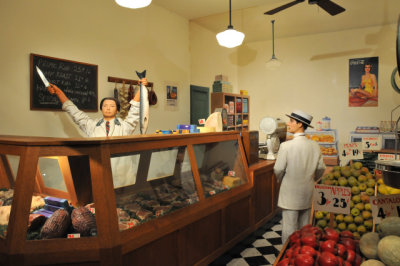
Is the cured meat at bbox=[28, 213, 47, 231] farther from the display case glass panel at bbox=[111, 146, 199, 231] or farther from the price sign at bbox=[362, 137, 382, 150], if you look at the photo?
the price sign at bbox=[362, 137, 382, 150]

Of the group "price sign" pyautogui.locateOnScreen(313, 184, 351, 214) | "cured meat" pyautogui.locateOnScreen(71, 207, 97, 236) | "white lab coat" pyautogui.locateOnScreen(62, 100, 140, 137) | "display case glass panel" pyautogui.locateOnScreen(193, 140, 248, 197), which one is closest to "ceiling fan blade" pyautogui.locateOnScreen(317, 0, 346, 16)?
"display case glass panel" pyautogui.locateOnScreen(193, 140, 248, 197)

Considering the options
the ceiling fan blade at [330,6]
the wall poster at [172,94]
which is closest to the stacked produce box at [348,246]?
the ceiling fan blade at [330,6]

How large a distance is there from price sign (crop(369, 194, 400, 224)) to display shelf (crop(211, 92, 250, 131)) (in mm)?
4664

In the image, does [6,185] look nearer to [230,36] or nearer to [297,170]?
[297,170]

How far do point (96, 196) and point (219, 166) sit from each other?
68.0 inches

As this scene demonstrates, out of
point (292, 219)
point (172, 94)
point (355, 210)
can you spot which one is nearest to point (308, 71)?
point (172, 94)

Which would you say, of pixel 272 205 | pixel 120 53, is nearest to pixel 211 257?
pixel 272 205

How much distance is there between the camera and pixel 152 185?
2658 mm

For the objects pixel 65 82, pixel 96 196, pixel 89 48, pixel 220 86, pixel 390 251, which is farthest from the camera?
pixel 220 86

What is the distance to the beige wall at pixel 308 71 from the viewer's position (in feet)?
22.8

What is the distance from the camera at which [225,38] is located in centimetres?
423

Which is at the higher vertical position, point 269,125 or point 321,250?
point 269,125

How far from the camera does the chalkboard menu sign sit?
143 inches

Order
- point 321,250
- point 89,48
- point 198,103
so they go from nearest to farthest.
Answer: point 321,250 → point 89,48 → point 198,103
